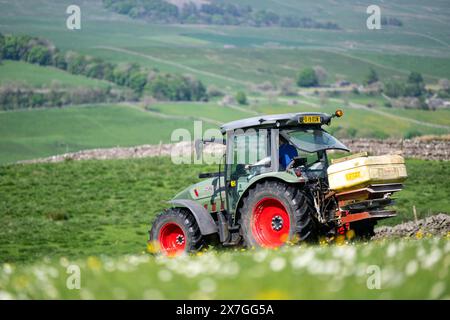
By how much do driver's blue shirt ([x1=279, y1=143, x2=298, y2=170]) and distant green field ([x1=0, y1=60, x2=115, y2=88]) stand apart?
98248 mm

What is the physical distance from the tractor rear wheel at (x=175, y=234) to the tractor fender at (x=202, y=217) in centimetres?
21

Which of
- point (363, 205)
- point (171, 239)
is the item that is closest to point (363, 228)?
point (363, 205)

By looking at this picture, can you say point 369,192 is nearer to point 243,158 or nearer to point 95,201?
point 243,158

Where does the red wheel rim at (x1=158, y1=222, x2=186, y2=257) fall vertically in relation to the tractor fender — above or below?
below

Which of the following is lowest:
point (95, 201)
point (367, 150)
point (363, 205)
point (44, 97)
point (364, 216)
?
point (95, 201)

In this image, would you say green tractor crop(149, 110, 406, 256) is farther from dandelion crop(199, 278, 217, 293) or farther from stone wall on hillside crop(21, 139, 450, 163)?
stone wall on hillside crop(21, 139, 450, 163)

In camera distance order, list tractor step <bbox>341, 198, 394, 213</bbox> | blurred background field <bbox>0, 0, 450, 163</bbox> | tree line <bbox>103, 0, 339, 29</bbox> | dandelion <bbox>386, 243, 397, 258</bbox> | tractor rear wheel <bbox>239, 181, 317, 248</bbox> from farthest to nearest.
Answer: tree line <bbox>103, 0, 339, 29</bbox> < blurred background field <bbox>0, 0, 450, 163</bbox> < tractor step <bbox>341, 198, 394, 213</bbox> < tractor rear wheel <bbox>239, 181, 317, 248</bbox> < dandelion <bbox>386, 243, 397, 258</bbox>

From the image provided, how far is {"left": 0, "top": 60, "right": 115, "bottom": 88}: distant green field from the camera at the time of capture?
11025 cm

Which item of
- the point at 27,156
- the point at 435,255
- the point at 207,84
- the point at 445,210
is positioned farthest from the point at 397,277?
the point at 207,84

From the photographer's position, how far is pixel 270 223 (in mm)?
13641

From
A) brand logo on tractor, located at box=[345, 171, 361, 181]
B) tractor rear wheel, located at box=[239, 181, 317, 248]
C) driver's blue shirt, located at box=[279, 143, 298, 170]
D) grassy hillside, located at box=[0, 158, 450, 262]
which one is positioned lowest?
grassy hillside, located at box=[0, 158, 450, 262]

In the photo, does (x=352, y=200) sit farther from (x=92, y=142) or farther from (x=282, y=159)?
(x=92, y=142)

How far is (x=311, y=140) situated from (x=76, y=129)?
267 feet

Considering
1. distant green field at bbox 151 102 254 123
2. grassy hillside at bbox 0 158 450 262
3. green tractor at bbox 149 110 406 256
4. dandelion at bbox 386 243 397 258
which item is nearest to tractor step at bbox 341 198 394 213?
green tractor at bbox 149 110 406 256
